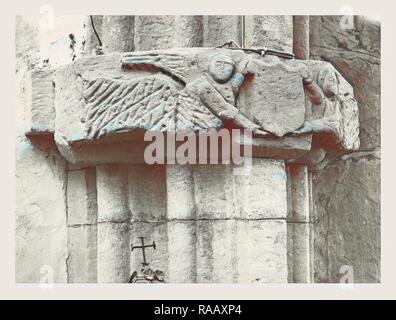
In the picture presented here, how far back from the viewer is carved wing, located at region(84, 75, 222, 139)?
13.0 ft

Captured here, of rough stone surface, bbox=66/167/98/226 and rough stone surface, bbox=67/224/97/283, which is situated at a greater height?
rough stone surface, bbox=66/167/98/226

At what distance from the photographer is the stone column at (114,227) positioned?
4.23 metres

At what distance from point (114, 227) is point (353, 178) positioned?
0.88 meters

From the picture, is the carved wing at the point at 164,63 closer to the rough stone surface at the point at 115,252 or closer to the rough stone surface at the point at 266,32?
the rough stone surface at the point at 266,32

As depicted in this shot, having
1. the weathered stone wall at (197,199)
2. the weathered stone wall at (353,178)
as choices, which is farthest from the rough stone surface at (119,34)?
the weathered stone wall at (353,178)

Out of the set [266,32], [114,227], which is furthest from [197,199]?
[266,32]

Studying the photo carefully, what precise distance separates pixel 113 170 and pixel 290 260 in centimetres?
65

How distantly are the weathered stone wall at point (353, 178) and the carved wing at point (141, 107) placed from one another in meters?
0.65

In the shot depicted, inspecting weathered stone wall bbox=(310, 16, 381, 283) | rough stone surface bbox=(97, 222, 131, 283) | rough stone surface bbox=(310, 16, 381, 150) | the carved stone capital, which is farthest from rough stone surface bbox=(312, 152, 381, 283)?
rough stone surface bbox=(97, 222, 131, 283)

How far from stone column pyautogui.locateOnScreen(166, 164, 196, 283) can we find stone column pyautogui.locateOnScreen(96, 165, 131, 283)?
0.19 metres

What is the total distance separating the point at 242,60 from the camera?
4.01 meters

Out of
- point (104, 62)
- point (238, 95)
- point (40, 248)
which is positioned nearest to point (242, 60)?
point (238, 95)

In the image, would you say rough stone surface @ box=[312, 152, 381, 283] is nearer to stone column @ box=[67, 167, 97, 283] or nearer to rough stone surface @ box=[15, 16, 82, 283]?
stone column @ box=[67, 167, 97, 283]

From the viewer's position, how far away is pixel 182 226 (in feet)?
13.5
